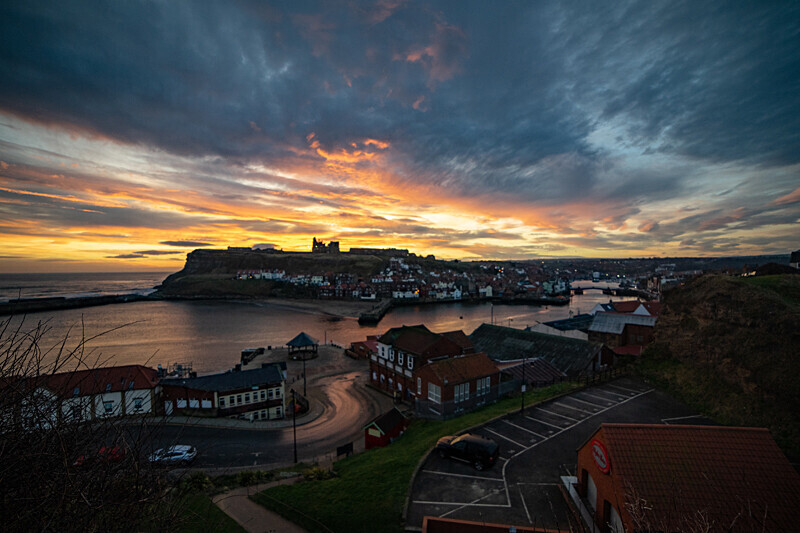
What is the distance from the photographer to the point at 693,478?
8.80m

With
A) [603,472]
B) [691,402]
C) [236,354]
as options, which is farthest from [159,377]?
[691,402]

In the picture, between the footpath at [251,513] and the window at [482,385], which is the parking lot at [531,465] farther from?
the window at [482,385]

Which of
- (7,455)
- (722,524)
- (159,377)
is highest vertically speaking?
(7,455)

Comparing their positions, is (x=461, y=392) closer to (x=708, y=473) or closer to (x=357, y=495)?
(x=357, y=495)

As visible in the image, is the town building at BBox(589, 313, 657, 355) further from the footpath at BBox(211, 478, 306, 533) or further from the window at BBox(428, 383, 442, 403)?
the footpath at BBox(211, 478, 306, 533)

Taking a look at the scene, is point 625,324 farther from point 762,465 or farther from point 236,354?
point 236,354

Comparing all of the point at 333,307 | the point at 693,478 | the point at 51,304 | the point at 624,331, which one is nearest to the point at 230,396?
the point at 693,478

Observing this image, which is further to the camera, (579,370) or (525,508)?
(579,370)

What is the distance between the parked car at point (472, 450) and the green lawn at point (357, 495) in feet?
3.62

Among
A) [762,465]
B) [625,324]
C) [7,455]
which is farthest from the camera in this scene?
[625,324]

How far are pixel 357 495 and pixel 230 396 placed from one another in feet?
54.2

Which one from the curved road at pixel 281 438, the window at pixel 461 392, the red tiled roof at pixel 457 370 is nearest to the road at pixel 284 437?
the curved road at pixel 281 438

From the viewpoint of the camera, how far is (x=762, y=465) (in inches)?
352

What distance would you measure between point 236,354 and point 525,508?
4824 centimetres
